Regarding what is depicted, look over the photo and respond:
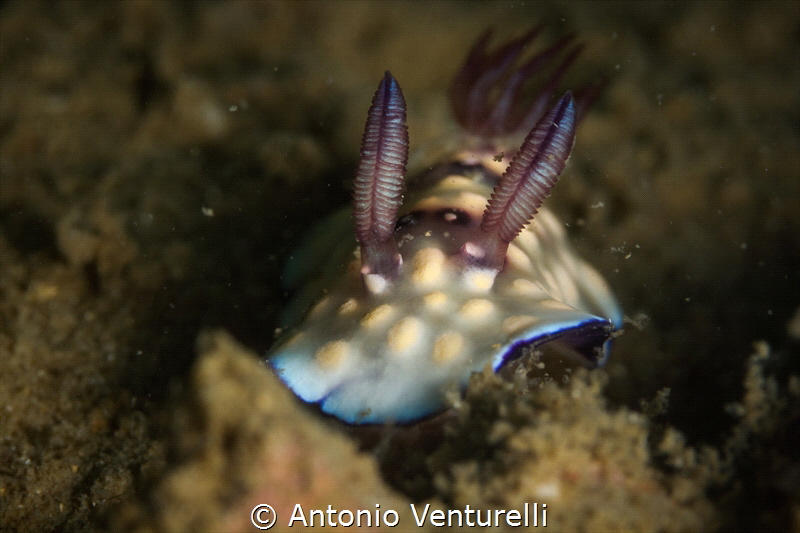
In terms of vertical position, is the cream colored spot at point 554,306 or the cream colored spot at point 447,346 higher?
the cream colored spot at point 554,306

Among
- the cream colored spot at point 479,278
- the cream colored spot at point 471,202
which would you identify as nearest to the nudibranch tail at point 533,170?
the cream colored spot at point 479,278

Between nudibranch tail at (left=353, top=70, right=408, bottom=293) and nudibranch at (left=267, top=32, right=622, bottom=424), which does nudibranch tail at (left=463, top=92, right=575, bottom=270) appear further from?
nudibranch tail at (left=353, top=70, right=408, bottom=293)

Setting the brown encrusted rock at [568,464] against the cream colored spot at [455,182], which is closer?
the brown encrusted rock at [568,464]

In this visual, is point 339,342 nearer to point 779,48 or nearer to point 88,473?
point 88,473

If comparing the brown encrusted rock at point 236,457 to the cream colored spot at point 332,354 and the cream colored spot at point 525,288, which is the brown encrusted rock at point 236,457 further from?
the cream colored spot at point 525,288

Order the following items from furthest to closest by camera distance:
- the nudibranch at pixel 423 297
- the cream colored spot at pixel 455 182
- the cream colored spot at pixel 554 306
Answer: the cream colored spot at pixel 455 182
the cream colored spot at pixel 554 306
the nudibranch at pixel 423 297

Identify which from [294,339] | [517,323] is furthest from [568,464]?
[294,339]
